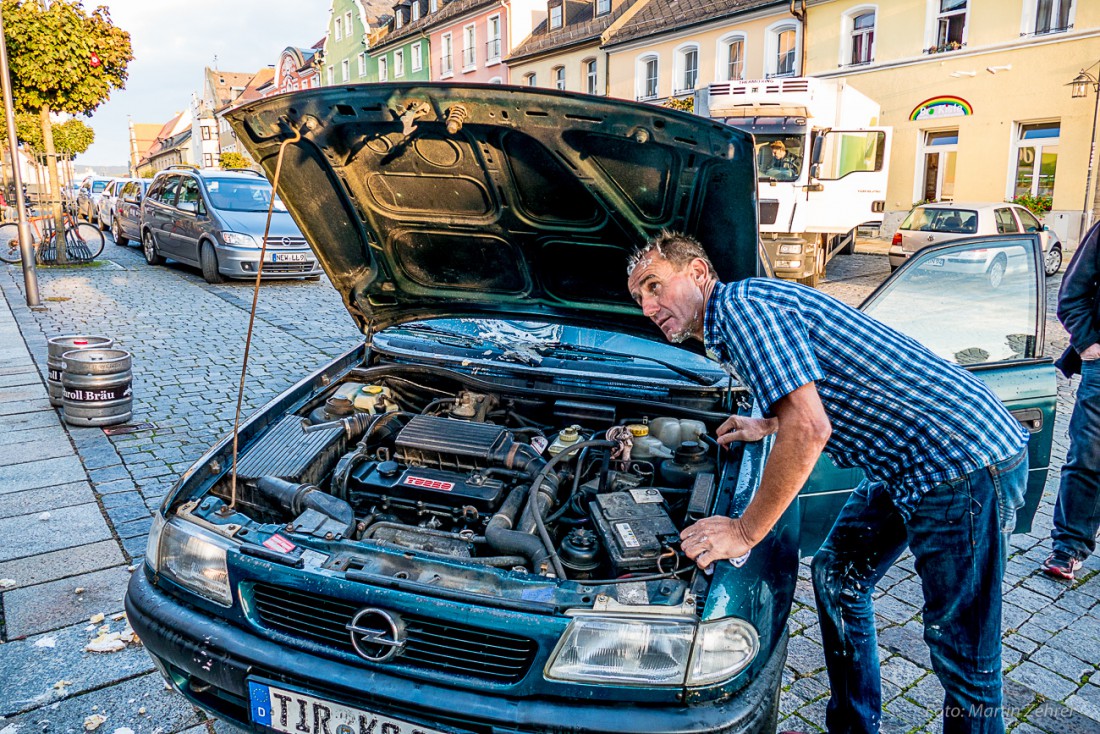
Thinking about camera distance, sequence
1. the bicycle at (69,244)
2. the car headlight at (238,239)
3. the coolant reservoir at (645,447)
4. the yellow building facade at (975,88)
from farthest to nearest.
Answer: the yellow building facade at (975,88) → the bicycle at (69,244) → the car headlight at (238,239) → the coolant reservoir at (645,447)

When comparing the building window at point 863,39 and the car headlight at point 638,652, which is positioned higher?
the building window at point 863,39

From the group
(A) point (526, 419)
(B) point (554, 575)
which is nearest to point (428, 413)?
(A) point (526, 419)

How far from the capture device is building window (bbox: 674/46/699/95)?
2662 centimetres

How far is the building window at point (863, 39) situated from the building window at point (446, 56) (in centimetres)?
2259

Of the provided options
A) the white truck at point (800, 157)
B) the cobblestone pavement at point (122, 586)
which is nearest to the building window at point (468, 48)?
the white truck at point (800, 157)

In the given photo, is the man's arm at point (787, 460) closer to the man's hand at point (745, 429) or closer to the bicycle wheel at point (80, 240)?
the man's hand at point (745, 429)

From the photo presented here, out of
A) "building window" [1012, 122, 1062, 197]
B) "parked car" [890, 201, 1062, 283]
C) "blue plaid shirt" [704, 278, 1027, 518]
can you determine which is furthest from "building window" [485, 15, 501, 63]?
"blue plaid shirt" [704, 278, 1027, 518]

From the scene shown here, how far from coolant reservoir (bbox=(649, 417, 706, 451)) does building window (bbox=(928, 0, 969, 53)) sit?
69.2 ft

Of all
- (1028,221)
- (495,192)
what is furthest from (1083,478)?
(1028,221)

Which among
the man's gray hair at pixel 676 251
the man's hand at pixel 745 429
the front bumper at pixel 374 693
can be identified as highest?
the man's gray hair at pixel 676 251

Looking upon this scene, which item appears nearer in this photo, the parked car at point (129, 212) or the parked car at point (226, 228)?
the parked car at point (226, 228)

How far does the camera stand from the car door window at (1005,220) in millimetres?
14300

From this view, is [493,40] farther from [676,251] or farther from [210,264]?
[676,251]

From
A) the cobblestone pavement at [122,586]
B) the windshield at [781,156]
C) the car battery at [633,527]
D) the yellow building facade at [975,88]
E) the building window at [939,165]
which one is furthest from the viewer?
the building window at [939,165]
